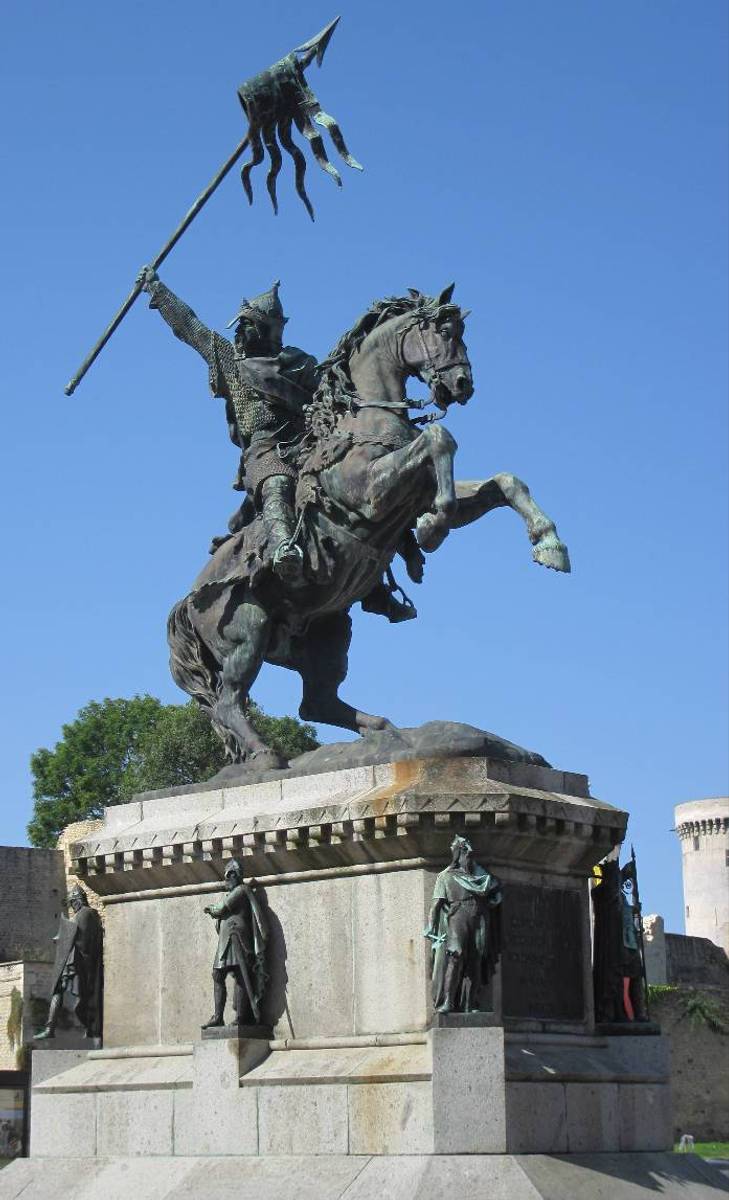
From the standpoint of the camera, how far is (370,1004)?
39.1ft

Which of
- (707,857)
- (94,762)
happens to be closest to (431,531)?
(94,762)

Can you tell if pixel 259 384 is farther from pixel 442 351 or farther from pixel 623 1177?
pixel 623 1177

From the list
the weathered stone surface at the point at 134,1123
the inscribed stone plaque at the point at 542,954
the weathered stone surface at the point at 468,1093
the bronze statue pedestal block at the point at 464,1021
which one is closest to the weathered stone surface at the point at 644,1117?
the inscribed stone plaque at the point at 542,954

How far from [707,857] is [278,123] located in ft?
237

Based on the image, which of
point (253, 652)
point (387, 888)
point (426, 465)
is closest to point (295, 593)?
point (253, 652)

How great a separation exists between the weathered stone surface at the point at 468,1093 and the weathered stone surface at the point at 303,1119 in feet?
2.44

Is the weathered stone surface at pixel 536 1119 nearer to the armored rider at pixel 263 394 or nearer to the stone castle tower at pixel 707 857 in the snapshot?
the armored rider at pixel 263 394

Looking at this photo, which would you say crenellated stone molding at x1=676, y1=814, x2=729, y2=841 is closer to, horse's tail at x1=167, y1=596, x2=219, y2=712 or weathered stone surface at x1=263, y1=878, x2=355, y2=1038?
horse's tail at x1=167, y1=596, x2=219, y2=712

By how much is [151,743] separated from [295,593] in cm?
4297

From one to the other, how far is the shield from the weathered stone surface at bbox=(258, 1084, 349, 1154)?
227 centimetres

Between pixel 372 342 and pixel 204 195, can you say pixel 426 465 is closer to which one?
pixel 372 342

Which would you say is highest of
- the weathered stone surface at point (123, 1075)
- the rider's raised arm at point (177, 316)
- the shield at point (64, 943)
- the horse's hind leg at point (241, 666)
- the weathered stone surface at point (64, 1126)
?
the rider's raised arm at point (177, 316)

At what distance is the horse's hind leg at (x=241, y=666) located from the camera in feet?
45.6

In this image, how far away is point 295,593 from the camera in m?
13.9
